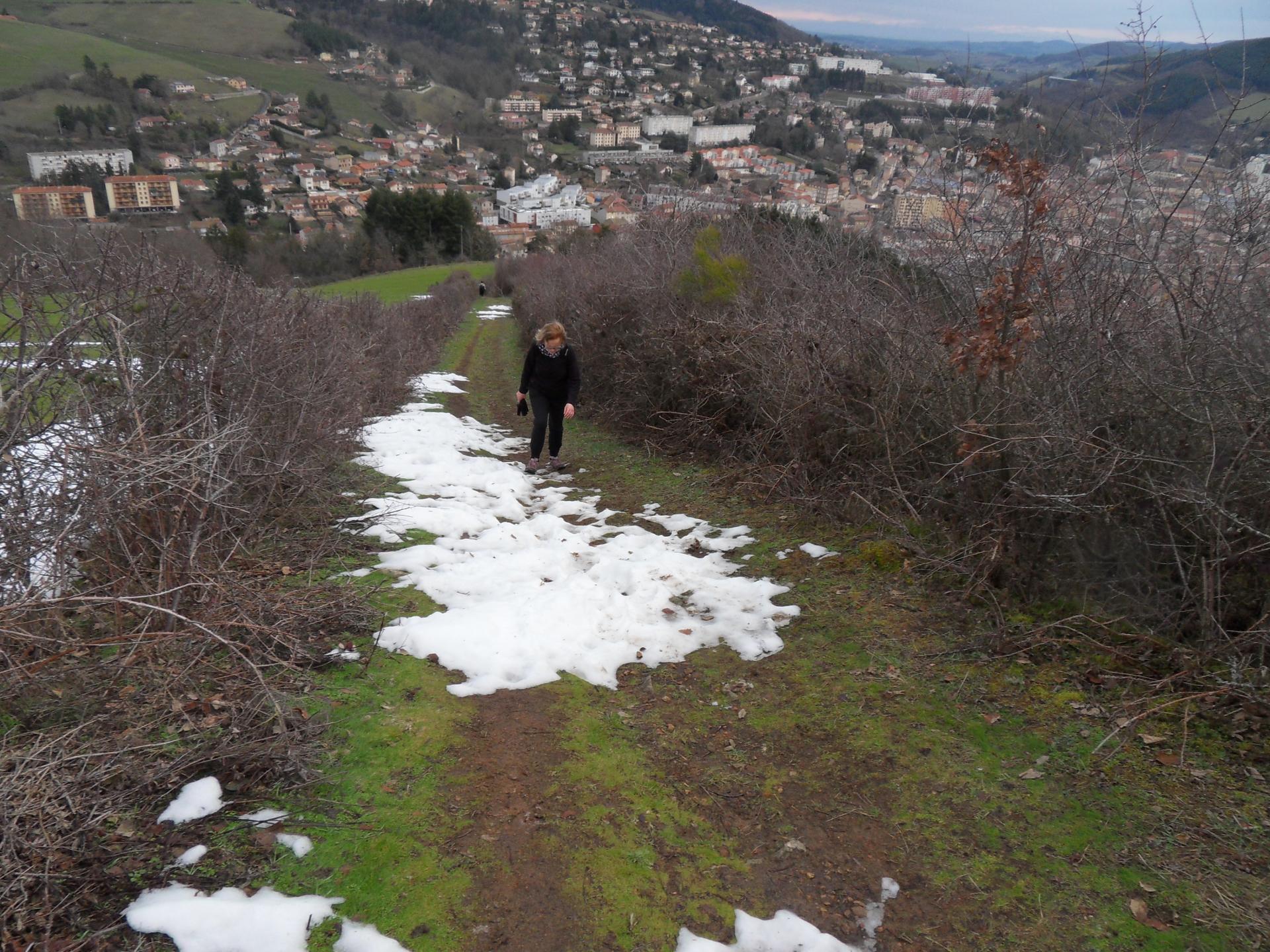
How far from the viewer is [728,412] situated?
9.12 m

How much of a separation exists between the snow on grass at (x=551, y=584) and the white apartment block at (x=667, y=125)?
349ft

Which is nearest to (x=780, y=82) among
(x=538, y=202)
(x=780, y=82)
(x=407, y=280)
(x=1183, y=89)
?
(x=780, y=82)

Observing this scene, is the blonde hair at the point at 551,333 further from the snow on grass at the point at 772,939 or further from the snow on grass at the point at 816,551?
the snow on grass at the point at 772,939

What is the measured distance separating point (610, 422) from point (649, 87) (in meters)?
153

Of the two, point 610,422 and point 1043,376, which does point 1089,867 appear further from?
point 610,422

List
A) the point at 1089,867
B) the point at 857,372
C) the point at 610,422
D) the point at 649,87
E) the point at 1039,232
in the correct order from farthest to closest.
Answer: the point at 649,87 < the point at 610,422 < the point at 857,372 < the point at 1039,232 < the point at 1089,867

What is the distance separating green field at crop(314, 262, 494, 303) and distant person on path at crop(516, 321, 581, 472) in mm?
25957

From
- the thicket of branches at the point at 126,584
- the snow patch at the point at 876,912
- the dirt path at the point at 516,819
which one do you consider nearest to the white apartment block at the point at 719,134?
the thicket of branches at the point at 126,584

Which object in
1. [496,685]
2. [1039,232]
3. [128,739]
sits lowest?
[496,685]

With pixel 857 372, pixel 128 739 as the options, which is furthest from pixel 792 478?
pixel 128 739

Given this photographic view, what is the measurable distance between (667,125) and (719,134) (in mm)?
34864

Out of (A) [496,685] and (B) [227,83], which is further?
(B) [227,83]

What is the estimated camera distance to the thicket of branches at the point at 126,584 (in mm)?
2553

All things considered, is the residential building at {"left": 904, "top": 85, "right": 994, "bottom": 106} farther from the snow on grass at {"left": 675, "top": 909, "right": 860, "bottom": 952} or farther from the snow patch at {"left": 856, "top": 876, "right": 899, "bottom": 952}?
the snow on grass at {"left": 675, "top": 909, "right": 860, "bottom": 952}
